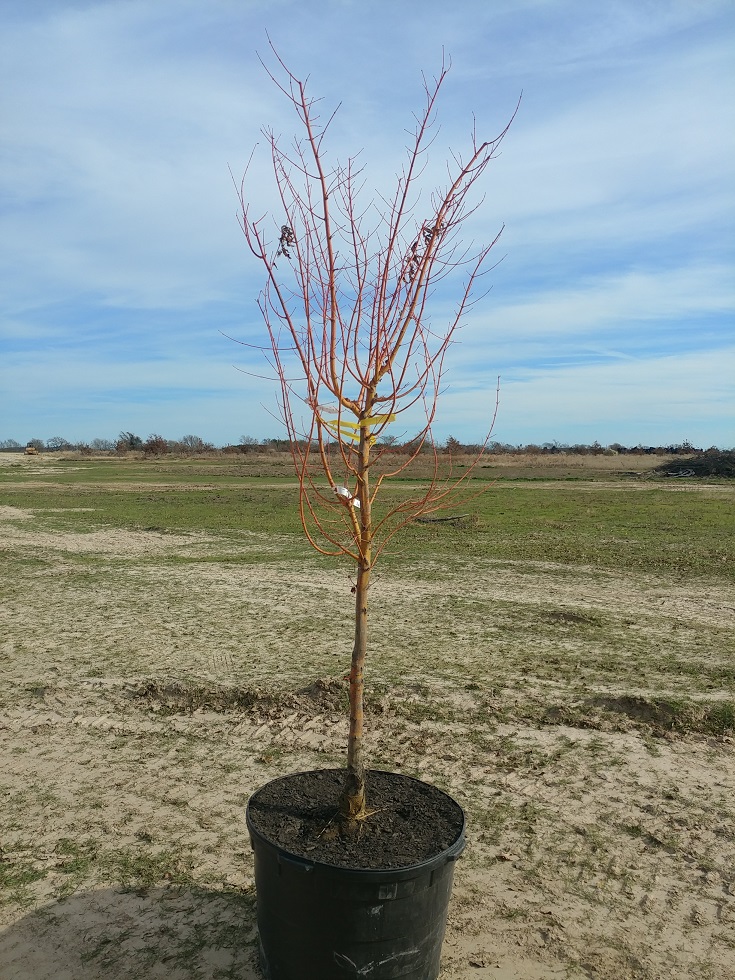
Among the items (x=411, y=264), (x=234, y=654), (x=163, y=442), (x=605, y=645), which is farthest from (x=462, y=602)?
Answer: (x=163, y=442)

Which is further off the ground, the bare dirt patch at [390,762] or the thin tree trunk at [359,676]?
the thin tree trunk at [359,676]

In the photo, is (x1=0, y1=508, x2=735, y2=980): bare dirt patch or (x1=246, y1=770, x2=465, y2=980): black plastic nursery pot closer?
(x1=246, y1=770, x2=465, y2=980): black plastic nursery pot

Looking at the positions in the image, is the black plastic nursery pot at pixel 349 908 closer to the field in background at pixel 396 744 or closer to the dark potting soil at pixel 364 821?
the dark potting soil at pixel 364 821

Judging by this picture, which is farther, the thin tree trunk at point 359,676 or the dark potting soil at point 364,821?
the thin tree trunk at point 359,676

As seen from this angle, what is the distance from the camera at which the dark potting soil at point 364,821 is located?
3.03 m

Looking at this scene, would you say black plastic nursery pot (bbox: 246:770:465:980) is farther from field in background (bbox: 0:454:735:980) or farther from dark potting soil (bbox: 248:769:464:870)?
field in background (bbox: 0:454:735:980)

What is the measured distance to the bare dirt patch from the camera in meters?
3.52

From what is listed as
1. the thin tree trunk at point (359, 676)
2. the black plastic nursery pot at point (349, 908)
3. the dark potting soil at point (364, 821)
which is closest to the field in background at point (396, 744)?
the black plastic nursery pot at point (349, 908)

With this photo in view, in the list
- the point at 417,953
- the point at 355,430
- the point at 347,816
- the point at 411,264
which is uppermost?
the point at 411,264

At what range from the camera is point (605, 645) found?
855cm

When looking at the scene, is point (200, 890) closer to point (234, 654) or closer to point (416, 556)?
point (234, 654)

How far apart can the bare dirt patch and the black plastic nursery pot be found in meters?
0.43

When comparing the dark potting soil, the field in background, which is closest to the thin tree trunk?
the dark potting soil

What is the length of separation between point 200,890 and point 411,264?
329cm
